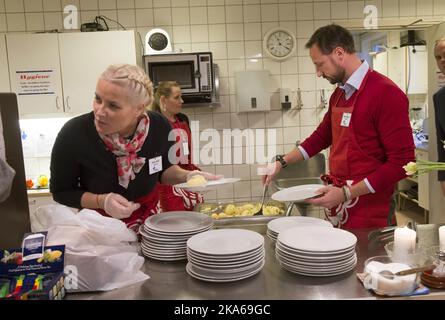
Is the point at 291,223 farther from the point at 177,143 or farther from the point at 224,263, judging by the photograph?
the point at 177,143

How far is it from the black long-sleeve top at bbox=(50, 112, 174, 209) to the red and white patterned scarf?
0.02 m

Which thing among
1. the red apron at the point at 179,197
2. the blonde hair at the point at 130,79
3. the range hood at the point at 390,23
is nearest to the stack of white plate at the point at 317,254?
the blonde hair at the point at 130,79

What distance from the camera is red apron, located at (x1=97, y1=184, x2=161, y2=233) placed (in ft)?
5.37

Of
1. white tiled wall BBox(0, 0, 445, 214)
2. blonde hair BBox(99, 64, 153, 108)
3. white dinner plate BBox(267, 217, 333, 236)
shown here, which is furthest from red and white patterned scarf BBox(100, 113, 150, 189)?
white tiled wall BBox(0, 0, 445, 214)

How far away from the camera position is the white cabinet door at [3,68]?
10.7ft

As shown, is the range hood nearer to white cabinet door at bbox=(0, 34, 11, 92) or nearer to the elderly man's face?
the elderly man's face

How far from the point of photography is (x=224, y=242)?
1201mm

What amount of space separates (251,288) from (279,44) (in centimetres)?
305

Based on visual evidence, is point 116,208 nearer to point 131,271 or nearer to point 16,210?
point 131,271

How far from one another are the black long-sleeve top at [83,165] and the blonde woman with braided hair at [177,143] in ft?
3.02

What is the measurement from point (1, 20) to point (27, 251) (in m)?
3.41

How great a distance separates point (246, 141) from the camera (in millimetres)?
3859
